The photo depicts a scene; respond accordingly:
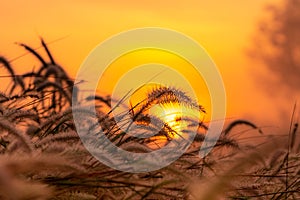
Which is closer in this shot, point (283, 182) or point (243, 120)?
point (283, 182)

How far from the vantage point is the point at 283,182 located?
9.75 ft

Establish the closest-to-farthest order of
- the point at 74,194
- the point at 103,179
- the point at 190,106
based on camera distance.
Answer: the point at 74,194 < the point at 103,179 < the point at 190,106

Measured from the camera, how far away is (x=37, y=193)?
4.29 feet

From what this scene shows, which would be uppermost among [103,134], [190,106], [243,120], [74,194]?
[243,120]

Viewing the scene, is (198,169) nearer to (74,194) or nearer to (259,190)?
(259,190)

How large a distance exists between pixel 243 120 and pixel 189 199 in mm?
2292

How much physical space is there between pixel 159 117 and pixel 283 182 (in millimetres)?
644

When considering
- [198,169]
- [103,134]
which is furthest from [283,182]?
[103,134]

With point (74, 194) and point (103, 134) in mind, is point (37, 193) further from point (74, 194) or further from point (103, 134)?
point (103, 134)

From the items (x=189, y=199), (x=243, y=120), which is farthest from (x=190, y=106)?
(x=243, y=120)

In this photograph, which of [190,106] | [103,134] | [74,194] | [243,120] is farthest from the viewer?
[243,120]

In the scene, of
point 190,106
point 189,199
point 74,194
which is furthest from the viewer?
point 190,106

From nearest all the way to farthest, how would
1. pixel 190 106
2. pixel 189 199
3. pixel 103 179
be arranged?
pixel 103 179 → pixel 189 199 → pixel 190 106

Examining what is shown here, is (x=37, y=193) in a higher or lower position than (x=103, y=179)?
lower
